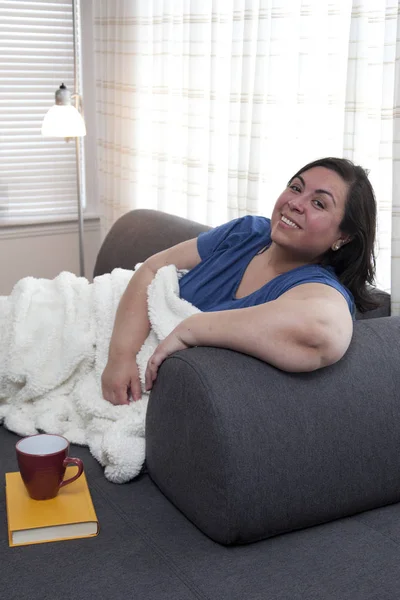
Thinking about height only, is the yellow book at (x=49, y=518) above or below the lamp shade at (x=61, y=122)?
below

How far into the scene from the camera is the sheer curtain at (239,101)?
221 centimetres

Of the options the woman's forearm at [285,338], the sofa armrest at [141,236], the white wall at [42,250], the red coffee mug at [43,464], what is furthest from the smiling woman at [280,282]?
the white wall at [42,250]

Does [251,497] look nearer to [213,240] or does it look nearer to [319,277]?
[319,277]

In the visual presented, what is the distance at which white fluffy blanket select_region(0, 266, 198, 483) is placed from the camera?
1.92 m

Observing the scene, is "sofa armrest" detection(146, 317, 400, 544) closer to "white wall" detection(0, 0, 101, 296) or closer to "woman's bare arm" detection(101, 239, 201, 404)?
"woman's bare arm" detection(101, 239, 201, 404)

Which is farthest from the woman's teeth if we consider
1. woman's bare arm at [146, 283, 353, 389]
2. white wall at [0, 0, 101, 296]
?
white wall at [0, 0, 101, 296]

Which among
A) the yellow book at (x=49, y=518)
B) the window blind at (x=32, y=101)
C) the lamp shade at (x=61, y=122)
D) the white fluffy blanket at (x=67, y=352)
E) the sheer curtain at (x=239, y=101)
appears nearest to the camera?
the yellow book at (x=49, y=518)

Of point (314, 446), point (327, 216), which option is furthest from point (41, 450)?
point (327, 216)

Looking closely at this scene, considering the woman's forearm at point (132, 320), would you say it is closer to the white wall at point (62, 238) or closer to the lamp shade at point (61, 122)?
the lamp shade at point (61, 122)

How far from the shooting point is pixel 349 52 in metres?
2.24

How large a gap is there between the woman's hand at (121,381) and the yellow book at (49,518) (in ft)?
1.12

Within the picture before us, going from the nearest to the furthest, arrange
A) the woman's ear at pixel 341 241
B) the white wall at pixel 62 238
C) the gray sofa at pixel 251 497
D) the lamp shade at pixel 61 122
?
1. the gray sofa at pixel 251 497
2. the woman's ear at pixel 341 241
3. the lamp shade at pixel 61 122
4. the white wall at pixel 62 238

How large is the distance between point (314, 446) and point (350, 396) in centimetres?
13

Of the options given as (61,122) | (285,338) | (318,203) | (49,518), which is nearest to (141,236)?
(61,122)
